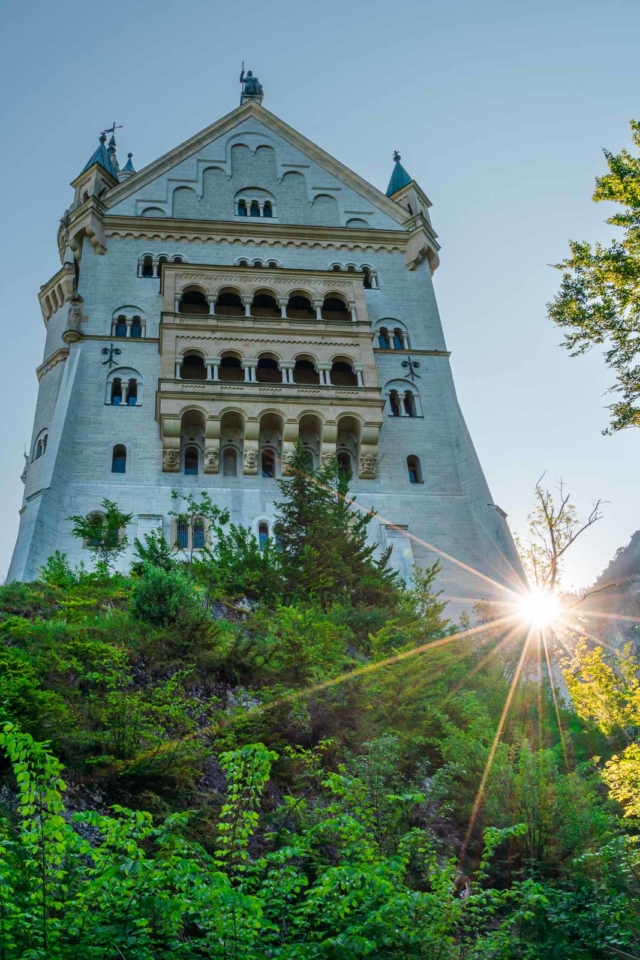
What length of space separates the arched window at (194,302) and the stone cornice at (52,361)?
16.6 feet

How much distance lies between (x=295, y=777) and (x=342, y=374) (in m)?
24.7

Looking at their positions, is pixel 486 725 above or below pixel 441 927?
above

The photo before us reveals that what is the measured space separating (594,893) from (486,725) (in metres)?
5.24

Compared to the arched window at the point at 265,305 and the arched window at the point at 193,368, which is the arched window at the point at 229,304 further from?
the arched window at the point at 193,368

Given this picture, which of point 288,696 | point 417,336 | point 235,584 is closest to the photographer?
point 288,696

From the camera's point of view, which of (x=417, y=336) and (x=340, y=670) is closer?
(x=340, y=670)

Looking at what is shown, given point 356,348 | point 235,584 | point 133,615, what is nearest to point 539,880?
point 133,615

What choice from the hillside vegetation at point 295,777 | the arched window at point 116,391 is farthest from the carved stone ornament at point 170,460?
the hillside vegetation at point 295,777

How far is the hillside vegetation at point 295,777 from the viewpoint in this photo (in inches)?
286

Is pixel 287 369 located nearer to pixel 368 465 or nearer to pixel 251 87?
pixel 368 465

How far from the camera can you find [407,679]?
1631cm

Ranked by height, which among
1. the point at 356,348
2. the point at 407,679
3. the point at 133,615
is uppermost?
the point at 356,348

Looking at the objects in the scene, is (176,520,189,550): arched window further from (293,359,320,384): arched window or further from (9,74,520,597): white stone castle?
(293,359,320,384): arched window

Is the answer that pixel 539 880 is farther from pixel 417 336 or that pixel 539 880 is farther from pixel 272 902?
pixel 417 336
